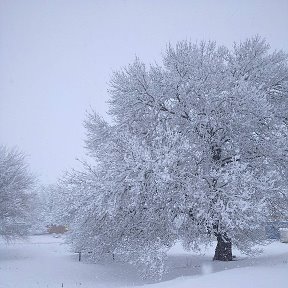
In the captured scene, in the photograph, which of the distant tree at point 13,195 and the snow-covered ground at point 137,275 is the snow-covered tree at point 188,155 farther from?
the distant tree at point 13,195

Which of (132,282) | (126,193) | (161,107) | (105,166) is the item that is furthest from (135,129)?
(132,282)

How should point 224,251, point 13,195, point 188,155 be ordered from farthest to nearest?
point 13,195 → point 224,251 → point 188,155

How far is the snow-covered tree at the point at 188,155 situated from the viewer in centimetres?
1236

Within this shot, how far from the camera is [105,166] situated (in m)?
14.0

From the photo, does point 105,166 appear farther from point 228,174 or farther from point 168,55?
point 168,55

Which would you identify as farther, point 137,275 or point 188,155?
point 137,275

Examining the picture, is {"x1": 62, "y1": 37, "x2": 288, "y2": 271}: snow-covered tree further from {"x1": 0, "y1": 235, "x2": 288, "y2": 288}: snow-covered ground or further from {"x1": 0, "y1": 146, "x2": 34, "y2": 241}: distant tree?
{"x1": 0, "y1": 146, "x2": 34, "y2": 241}: distant tree

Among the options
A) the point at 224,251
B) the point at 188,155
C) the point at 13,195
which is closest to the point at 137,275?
the point at 224,251

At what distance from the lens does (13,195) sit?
75.6ft

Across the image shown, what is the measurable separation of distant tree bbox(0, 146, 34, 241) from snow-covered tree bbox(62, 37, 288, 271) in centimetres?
797

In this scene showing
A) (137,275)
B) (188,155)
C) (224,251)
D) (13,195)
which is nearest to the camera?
(188,155)

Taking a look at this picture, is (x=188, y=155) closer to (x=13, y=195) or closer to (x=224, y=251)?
(x=224, y=251)

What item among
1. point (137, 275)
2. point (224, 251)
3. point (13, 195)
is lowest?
point (137, 275)

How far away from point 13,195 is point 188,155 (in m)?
14.3
